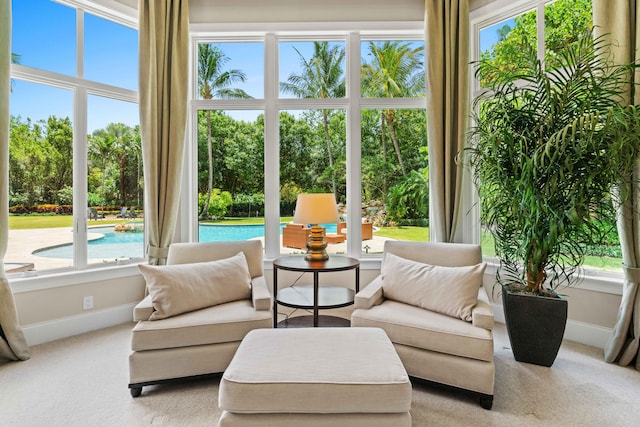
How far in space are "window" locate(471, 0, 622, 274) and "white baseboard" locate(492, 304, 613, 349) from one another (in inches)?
18.0

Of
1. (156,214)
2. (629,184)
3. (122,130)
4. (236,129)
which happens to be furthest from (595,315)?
(122,130)

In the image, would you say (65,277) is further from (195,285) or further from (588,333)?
(588,333)

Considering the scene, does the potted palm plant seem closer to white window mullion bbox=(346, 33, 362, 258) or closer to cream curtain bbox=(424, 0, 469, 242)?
cream curtain bbox=(424, 0, 469, 242)

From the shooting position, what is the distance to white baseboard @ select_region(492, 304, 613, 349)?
9.15ft

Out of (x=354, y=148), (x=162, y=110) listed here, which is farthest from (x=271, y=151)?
(x=162, y=110)

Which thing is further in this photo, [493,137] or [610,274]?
[610,274]

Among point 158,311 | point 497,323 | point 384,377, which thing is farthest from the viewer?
point 497,323

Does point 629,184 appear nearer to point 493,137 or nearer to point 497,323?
point 493,137

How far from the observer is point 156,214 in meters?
3.46

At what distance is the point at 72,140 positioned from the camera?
10.5 feet

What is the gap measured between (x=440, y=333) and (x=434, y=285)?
0.39m

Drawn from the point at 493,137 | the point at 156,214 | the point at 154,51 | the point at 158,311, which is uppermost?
the point at 154,51

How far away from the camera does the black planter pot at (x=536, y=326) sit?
8.05 ft

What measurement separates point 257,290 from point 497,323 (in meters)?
2.32
